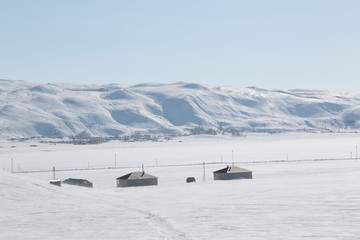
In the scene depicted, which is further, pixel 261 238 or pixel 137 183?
pixel 137 183

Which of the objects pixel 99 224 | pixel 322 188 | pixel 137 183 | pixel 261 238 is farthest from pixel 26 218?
pixel 137 183

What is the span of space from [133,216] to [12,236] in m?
6.17

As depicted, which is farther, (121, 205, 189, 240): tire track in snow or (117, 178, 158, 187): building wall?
(117, 178, 158, 187): building wall

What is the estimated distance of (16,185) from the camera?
110 ft

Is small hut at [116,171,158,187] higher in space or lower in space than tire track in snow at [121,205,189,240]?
lower

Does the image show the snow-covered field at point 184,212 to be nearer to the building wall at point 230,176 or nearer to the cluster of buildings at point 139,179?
the cluster of buildings at point 139,179

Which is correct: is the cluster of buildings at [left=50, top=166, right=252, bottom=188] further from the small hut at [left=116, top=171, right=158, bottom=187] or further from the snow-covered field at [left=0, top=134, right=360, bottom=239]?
the snow-covered field at [left=0, top=134, right=360, bottom=239]

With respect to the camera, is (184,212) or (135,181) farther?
(135,181)

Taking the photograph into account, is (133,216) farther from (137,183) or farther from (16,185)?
(137,183)

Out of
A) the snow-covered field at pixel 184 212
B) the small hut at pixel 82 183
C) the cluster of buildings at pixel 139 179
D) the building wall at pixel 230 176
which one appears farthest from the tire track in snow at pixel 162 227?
the building wall at pixel 230 176

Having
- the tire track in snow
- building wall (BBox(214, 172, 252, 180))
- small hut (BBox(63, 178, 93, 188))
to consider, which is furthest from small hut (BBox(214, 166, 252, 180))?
the tire track in snow

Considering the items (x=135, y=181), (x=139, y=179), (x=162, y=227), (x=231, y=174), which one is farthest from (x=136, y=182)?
(x=162, y=227)

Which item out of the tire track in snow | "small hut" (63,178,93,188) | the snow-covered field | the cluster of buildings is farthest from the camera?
the cluster of buildings

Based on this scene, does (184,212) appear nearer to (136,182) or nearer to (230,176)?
(136,182)
